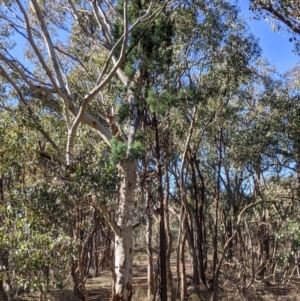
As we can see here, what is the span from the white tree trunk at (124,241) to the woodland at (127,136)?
0.03 meters

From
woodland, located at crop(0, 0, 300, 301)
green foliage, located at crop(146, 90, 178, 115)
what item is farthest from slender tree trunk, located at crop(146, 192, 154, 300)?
→ green foliage, located at crop(146, 90, 178, 115)

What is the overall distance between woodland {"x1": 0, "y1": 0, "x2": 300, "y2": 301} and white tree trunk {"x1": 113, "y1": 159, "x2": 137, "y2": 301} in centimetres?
3

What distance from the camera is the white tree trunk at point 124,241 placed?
364 inches

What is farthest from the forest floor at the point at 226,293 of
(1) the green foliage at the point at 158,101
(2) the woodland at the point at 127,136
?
(1) the green foliage at the point at 158,101

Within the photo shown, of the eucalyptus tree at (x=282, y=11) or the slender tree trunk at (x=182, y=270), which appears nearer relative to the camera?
the eucalyptus tree at (x=282, y=11)

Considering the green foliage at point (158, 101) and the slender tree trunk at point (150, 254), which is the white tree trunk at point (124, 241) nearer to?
the green foliage at point (158, 101)

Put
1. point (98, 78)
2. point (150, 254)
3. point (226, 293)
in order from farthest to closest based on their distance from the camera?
1. point (226, 293)
2. point (150, 254)
3. point (98, 78)

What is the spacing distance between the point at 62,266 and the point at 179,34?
26.0ft

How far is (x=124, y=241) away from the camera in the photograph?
9391 millimetres

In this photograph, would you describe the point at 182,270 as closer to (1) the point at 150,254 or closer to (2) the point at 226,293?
(1) the point at 150,254

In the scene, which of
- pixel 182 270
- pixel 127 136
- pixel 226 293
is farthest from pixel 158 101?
pixel 226 293

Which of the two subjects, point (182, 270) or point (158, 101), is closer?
point (158, 101)

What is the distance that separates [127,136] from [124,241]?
9.14 feet

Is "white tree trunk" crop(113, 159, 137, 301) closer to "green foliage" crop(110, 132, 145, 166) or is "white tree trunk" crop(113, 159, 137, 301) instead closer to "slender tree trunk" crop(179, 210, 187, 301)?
"green foliage" crop(110, 132, 145, 166)
